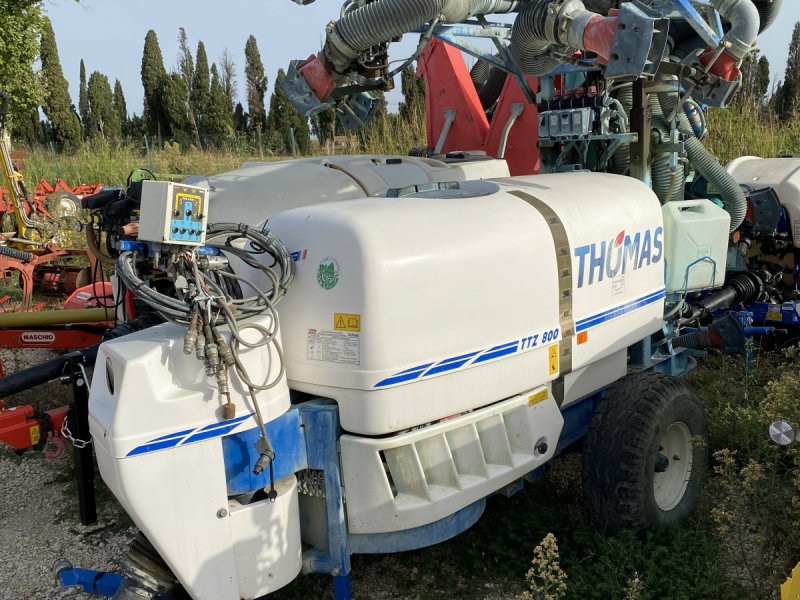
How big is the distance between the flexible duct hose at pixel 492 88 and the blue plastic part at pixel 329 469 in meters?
4.46

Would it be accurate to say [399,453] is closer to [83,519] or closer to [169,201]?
[169,201]

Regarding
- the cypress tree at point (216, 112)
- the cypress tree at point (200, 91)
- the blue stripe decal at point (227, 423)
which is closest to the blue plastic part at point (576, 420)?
the blue stripe decal at point (227, 423)

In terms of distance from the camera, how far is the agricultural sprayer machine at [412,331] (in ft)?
8.45

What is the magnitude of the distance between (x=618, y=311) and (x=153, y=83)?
106 ft

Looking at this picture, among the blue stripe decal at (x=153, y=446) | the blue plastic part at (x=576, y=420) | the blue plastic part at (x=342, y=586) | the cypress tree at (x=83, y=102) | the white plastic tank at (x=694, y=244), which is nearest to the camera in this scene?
the blue stripe decal at (x=153, y=446)

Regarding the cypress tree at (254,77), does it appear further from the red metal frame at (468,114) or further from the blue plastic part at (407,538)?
the blue plastic part at (407,538)

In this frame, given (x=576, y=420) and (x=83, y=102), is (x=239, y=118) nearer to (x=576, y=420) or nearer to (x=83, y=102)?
(x=83, y=102)

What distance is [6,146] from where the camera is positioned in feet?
34.1

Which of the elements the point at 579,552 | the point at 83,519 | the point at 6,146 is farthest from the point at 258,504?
the point at 6,146

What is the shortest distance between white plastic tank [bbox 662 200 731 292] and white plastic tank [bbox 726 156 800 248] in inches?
58.6

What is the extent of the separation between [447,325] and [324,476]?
728 millimetres

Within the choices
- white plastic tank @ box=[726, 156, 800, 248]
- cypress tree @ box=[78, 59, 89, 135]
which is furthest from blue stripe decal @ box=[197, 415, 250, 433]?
cypress tree @ box=[78, 59, 89, 135]

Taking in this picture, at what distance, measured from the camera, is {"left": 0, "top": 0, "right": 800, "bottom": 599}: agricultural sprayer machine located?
8.45 ft

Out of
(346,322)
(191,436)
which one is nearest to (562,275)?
(346,322)
